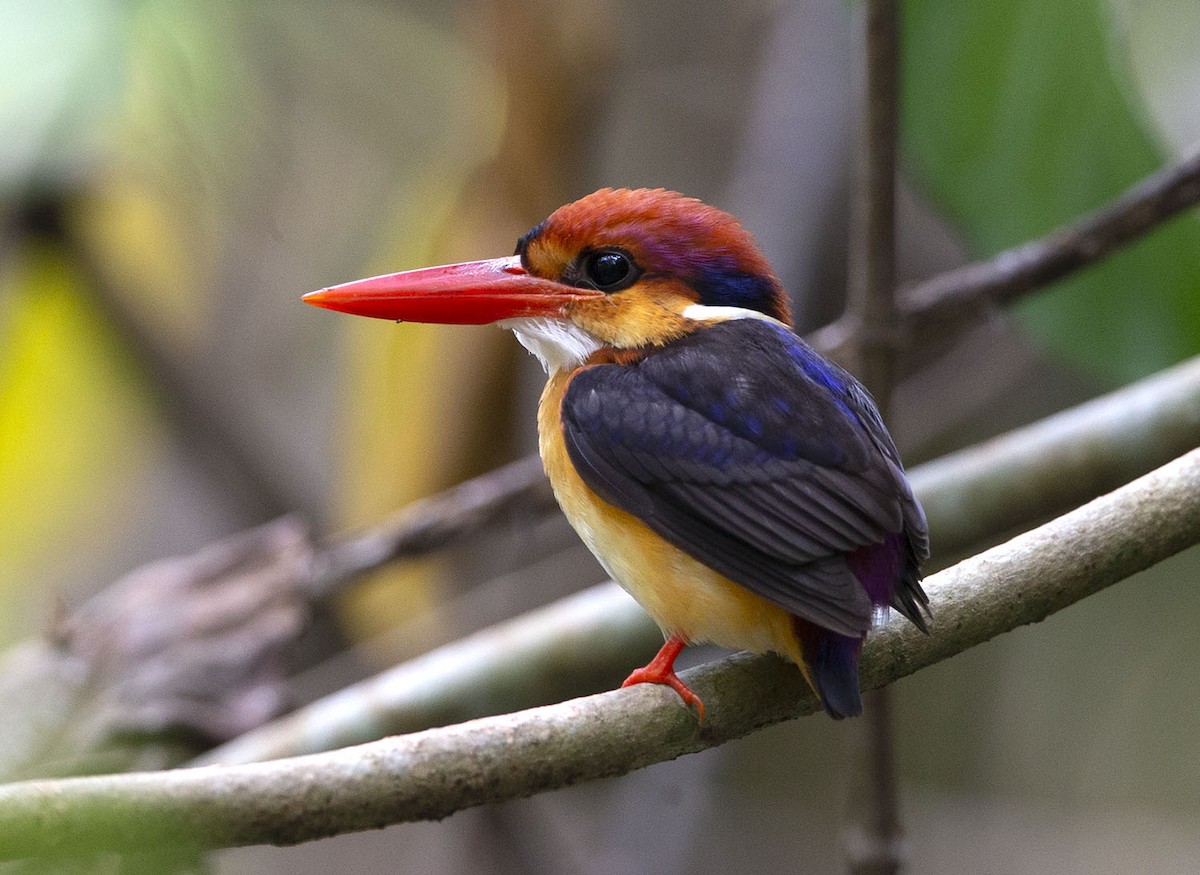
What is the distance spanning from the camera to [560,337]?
1.87 metres

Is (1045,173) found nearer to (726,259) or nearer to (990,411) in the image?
(726,259)

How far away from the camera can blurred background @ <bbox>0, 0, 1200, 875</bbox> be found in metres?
2.42

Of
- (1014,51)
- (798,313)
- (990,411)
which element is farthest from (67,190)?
(990,411)

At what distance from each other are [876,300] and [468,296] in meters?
0.76

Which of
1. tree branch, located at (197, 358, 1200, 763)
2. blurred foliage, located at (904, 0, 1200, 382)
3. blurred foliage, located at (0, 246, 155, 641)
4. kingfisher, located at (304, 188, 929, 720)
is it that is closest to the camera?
kingfisher, located at (304, 188, 929, 720)

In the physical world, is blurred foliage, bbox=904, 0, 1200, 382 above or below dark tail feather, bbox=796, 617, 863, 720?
above

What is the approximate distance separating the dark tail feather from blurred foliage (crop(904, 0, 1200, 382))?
3.61 feet

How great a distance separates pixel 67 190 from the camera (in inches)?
119

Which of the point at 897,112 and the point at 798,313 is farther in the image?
the point at 798,313

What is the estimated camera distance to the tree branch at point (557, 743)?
45.3 inches

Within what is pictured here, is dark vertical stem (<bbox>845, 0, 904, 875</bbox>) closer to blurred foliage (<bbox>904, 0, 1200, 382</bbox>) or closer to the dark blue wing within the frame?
blurred foliage (<bbox>904, 0, 1200, 382</bbox>)

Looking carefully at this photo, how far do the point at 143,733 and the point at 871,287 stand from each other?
1.52m

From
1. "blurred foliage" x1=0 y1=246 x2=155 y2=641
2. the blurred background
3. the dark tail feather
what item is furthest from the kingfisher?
"blurred foliage" x1=0 y1=246 x2=155 y2=641

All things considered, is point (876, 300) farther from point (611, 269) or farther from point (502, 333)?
point (502, 333)
